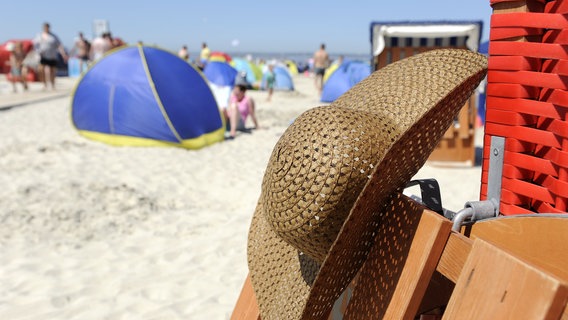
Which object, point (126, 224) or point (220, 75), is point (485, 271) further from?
point (220, 75)

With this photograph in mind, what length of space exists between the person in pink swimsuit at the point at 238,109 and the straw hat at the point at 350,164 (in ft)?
22.1

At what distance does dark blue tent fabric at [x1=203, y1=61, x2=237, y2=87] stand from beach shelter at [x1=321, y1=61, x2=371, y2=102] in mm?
2444

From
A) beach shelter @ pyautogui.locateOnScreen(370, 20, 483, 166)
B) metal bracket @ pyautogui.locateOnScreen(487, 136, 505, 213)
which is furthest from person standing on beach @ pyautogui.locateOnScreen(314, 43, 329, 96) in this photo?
metal bracket @ pyautogui.locateOnScreen(487, 136, 505, 213)

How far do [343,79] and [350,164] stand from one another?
41.3ft

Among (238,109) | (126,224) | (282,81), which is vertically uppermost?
(238,109)

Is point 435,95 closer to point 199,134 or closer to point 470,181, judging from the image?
point 470,181

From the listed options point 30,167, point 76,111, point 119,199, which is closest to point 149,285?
point 119,199

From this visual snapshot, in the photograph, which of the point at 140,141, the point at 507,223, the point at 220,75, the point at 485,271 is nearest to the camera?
the point at 485,271

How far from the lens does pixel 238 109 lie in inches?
323

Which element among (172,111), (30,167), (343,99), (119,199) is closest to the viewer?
(343,99)

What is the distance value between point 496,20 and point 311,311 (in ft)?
2.62

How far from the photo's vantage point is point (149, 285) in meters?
2.88

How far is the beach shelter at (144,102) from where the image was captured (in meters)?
6.82

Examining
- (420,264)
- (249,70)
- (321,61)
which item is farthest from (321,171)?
(249,70)
